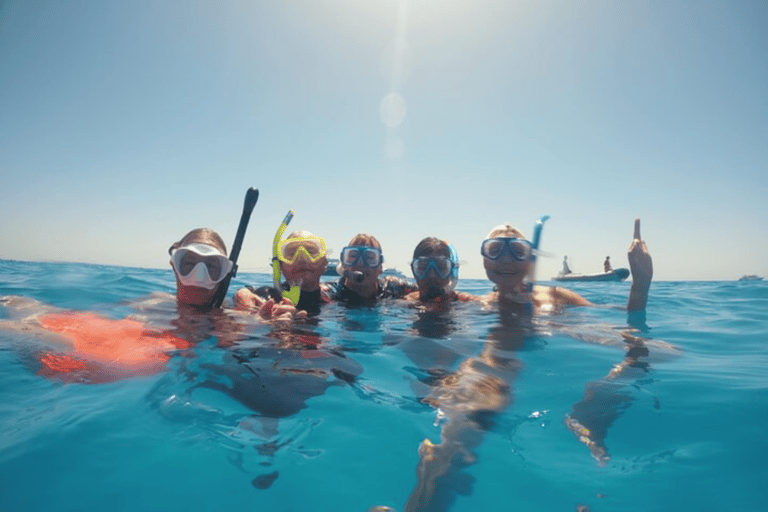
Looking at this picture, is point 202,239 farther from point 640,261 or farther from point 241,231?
point 640,261

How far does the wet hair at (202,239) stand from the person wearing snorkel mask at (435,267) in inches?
100.0

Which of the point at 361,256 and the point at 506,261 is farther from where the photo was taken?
the point at 361,256

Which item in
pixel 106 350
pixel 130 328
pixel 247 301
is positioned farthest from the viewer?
pixel 247 301

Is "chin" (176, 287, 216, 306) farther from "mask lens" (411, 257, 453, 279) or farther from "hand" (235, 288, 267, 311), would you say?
"mask lens" (411, 257, 453, 279)

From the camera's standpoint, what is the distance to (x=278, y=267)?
446 centimetres

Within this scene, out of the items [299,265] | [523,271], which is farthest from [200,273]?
[523,271]

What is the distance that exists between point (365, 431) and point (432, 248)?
328 centimetres

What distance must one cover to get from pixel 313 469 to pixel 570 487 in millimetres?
1308

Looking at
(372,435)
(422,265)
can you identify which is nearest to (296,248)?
(422,265)

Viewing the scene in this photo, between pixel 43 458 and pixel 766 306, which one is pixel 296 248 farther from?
pixel 766 306

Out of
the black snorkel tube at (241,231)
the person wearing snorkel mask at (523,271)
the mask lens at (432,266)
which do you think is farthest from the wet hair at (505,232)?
the black snorkel tube at (241,231)

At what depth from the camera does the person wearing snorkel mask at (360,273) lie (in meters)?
5.38

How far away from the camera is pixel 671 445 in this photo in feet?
7.14

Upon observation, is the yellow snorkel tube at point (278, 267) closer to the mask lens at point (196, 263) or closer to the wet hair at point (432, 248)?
the mask lens at point (196, 263)
